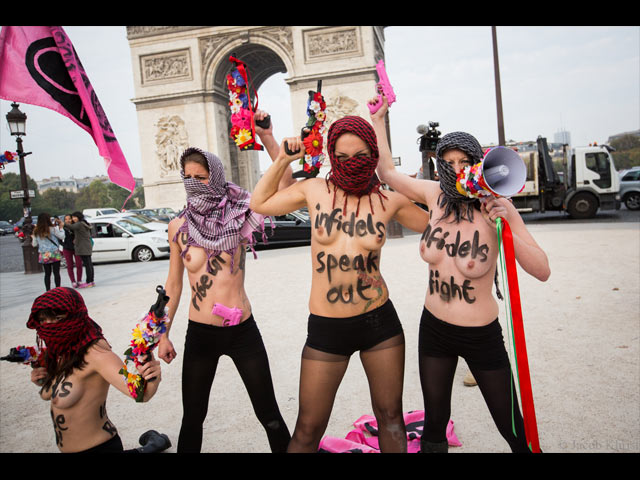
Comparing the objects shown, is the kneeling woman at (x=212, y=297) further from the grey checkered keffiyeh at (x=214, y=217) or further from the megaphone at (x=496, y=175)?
the megaphone at (x=496, y=175)

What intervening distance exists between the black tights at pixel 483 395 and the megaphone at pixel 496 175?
927 millimetres

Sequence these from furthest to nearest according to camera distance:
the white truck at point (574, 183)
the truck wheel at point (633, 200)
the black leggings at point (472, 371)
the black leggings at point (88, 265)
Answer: the truck wheel at point (633, 200), the white truck at point (574, 183), the black leggings at point (88, 265), the black leggings at point (472, 371)

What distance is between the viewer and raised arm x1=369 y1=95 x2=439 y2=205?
2.86 meters

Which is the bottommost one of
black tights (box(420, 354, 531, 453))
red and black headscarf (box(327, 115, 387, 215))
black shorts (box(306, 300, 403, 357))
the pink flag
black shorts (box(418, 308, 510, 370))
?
black tights (box(420, 354, 531, 453))

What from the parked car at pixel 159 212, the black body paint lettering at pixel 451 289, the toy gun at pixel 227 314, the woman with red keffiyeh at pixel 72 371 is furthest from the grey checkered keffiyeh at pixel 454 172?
the parked car at pixel 159 212

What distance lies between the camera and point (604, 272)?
8.15 meters

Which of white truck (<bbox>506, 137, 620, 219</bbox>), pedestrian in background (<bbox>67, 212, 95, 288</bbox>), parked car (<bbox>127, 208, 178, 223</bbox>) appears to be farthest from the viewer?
parked car (<bbox>127, 208, 178, 223</bbox>)

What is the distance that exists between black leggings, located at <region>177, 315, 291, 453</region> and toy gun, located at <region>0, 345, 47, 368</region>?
0.75 meters

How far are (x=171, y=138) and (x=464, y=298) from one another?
26845mm

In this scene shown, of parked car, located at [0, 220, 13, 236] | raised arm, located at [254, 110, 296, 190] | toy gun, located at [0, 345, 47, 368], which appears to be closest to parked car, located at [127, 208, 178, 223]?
raised arm, located at [254, 110, 296, 190]

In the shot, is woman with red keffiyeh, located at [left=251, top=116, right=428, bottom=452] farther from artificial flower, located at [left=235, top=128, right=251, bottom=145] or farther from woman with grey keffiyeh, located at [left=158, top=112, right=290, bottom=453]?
woman with grey keffiyeh, located at [left=158, top=112, right=290, bottom=453]

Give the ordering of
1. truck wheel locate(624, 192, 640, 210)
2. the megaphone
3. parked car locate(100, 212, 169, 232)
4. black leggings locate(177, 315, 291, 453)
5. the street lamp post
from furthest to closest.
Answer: truck wheel locate(624, 192, 640, 210), parked car locate(100, 212, 169, 232), the street lamp post, black leggings locate(177, 315, 291, 453), the megaphone

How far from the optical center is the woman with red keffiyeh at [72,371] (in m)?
2.36
